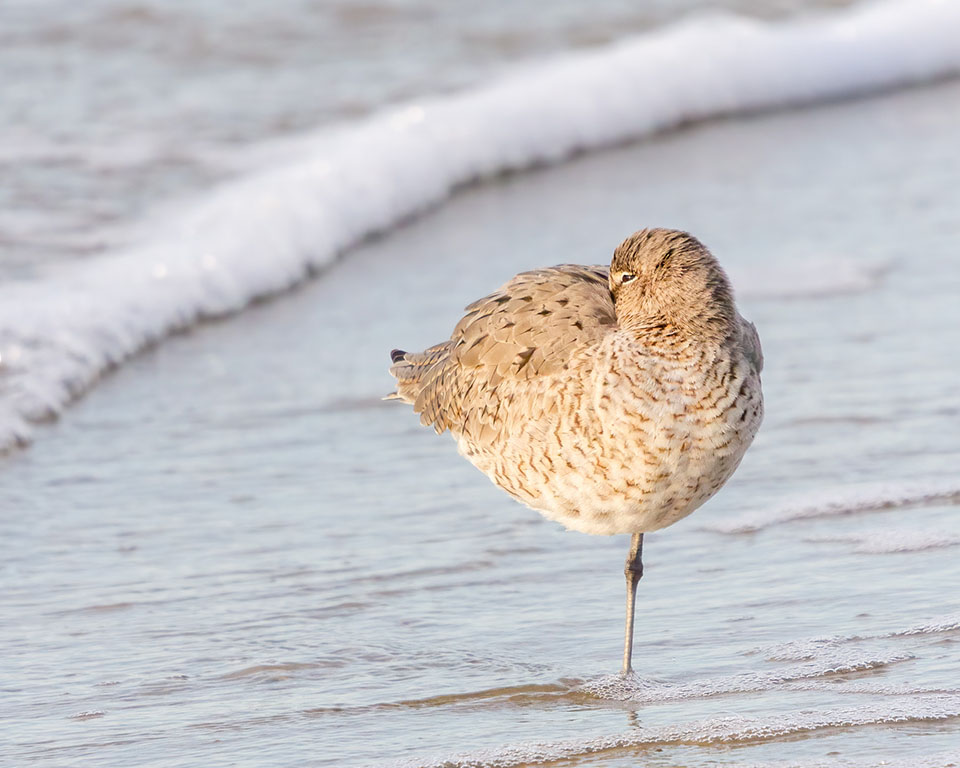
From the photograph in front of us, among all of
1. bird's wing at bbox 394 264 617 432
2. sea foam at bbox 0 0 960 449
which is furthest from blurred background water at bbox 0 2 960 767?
bird's wing at bbox 394 264 617 432

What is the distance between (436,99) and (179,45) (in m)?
1.93

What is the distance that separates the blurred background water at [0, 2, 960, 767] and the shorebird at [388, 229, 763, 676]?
40 centimetres

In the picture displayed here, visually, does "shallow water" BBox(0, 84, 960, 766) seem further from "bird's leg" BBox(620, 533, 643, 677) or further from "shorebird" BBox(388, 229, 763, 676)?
"shorebird" BBox(388, 229, 763, 676)

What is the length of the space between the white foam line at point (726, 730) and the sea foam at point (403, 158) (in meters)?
2.95

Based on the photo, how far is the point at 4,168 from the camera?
377 inches

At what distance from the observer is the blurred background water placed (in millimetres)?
4273

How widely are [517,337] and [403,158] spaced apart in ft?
18.2

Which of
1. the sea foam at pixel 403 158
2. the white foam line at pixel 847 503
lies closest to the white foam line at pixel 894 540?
the white foam line at pixel 847 503

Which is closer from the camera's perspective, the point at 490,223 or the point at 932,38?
the point at 490,223

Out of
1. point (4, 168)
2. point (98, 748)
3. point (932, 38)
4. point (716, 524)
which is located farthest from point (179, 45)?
point (98, 748)

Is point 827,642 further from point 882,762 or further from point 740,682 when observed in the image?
point 882,762

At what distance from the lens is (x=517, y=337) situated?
486 centimetres

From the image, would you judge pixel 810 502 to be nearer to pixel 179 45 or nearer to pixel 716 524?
pixel 716 524

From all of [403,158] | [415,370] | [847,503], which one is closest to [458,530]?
[415,370]
